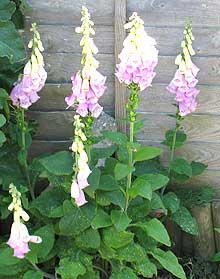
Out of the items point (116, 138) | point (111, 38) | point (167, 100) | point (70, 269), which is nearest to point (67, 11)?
point (111, 38)

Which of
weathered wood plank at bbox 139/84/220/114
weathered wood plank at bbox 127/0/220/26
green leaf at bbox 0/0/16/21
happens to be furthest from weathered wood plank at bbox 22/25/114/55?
green leaf at bbox 0/0/16/21

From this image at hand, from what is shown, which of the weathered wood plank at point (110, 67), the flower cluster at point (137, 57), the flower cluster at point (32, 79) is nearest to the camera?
the flower cluster at point (137, 57)

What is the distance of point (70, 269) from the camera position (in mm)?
3111

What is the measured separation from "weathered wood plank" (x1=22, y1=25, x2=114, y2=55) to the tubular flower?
458 millimetres

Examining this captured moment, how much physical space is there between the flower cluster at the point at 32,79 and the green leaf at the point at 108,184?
53cm

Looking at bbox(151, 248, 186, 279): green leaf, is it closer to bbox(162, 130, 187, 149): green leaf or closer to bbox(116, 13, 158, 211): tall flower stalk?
bbox(162, 130, 187, 149): green leaf

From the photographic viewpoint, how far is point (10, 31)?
3.09 m

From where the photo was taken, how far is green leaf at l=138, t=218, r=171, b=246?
10.2 ft

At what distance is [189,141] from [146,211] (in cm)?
66

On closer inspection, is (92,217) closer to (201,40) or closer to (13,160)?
(13,160)

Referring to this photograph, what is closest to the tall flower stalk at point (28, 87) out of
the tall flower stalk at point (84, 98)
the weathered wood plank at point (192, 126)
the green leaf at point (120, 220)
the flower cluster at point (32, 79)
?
the flower cluster at point (32, 79)

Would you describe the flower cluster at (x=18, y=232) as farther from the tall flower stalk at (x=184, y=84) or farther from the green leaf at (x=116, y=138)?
the tall flower stalk at (x=184, y=84)

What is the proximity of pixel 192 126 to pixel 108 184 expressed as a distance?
825mm

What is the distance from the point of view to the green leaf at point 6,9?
3.17 m
